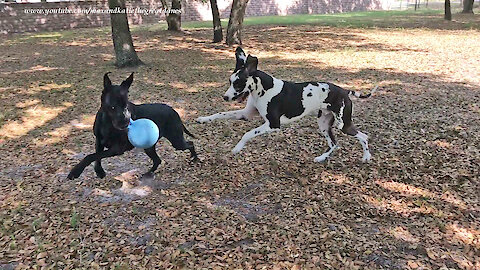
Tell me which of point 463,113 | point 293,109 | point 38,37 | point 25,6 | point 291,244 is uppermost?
point 25,6

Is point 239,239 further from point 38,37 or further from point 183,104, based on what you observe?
point 38,37

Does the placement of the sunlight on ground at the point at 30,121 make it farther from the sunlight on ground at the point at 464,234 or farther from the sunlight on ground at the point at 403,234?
the sunlight on ground at the point at 464,234

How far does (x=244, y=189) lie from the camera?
5414mm

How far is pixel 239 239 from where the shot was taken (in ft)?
14.2

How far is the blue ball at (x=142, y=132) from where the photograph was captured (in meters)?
4.48

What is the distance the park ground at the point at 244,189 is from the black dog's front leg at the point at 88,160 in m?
0.58

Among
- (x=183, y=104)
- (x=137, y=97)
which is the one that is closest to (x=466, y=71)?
(x=183, y=104)

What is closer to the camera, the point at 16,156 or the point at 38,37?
the point at 16,156

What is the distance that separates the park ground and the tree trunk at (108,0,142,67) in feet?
4.70

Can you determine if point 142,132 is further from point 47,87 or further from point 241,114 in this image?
point 47,87

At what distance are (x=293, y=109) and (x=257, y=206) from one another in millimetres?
1415

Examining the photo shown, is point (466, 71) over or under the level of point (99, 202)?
over

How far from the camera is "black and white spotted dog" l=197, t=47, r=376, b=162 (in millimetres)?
5137

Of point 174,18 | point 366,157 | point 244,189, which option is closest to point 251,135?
point 244,189
